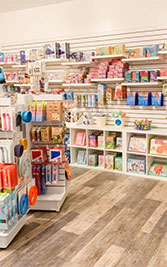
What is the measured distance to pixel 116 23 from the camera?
5.46 metres

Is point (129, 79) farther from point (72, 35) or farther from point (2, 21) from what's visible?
point (2, 21)

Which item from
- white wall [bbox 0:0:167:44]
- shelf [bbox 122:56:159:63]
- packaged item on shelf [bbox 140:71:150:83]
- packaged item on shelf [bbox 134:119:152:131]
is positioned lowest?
packaged item on shelf [bbox 134:119:152:131]

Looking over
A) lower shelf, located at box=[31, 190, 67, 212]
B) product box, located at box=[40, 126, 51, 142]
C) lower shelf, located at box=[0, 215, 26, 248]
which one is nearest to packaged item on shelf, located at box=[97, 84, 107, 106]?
product box, located at box=[40, 126, 51, 142]

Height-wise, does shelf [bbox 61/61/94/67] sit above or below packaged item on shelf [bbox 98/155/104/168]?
above

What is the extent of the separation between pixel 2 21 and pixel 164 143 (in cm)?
475

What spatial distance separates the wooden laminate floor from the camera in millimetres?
2709

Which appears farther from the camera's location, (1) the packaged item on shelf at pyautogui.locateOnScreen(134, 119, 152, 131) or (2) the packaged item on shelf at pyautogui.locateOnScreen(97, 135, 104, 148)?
(2) the packaged item on shelf at pyautogui.locateOnScreen(97, 135, 104, 148)

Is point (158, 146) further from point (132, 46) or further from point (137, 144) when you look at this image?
point (132, 46)

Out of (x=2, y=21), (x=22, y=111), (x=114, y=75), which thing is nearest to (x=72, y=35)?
(x=114, y=75)

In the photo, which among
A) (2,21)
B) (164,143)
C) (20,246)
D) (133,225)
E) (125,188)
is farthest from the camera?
(2,21)

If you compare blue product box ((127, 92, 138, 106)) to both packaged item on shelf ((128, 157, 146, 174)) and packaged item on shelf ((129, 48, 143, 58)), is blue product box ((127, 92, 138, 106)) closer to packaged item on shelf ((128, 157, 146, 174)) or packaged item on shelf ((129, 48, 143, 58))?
packaged item on shelf ((129, 48, 143, 58))

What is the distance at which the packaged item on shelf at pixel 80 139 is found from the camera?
18.8ft

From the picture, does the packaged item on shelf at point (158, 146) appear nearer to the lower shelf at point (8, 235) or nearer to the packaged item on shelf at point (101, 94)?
the packaged item on shelf at point (101, 94)

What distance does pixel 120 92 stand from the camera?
532 centimetres
